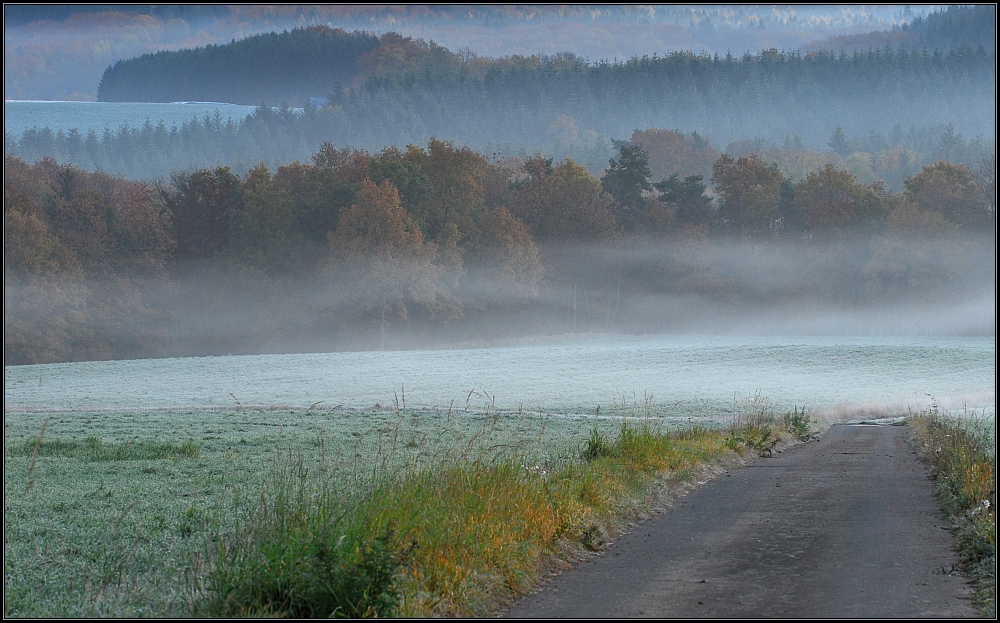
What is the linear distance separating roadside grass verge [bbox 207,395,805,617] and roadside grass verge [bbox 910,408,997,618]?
3.60m

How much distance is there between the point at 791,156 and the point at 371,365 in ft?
370

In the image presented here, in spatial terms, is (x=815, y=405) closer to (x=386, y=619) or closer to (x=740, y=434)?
(x=740, y=434)

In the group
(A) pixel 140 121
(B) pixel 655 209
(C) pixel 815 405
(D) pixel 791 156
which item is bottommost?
(C) pixel 815 405

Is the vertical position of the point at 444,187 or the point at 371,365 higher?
the point at 444,187

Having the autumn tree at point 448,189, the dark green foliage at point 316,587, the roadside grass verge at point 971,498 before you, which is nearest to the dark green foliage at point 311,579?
the dark green foliage at point 316,587

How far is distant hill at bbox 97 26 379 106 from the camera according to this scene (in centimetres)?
13438

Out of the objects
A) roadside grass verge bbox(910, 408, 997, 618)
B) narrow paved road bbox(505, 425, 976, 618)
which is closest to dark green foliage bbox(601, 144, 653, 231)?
roadside grass verge bbox(910, 408, 997, 618)

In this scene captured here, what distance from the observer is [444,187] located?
86.8 m

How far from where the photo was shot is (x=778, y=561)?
9.48 meters

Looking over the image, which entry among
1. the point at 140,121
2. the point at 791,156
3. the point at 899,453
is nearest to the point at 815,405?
the point at 899,453

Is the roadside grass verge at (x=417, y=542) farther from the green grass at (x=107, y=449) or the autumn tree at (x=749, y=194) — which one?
the autumn tree at (x=749, y=194)

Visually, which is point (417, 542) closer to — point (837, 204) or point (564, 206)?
point (564, 206)

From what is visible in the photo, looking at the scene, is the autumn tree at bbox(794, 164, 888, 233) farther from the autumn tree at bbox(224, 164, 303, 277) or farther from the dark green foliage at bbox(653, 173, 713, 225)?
the autumn tree at bbox(224, 164, 303, 277)

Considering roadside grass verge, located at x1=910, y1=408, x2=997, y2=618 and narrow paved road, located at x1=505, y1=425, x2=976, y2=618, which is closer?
narrow paved road, located at x1=505, y1=425, x2=976, y2=618
